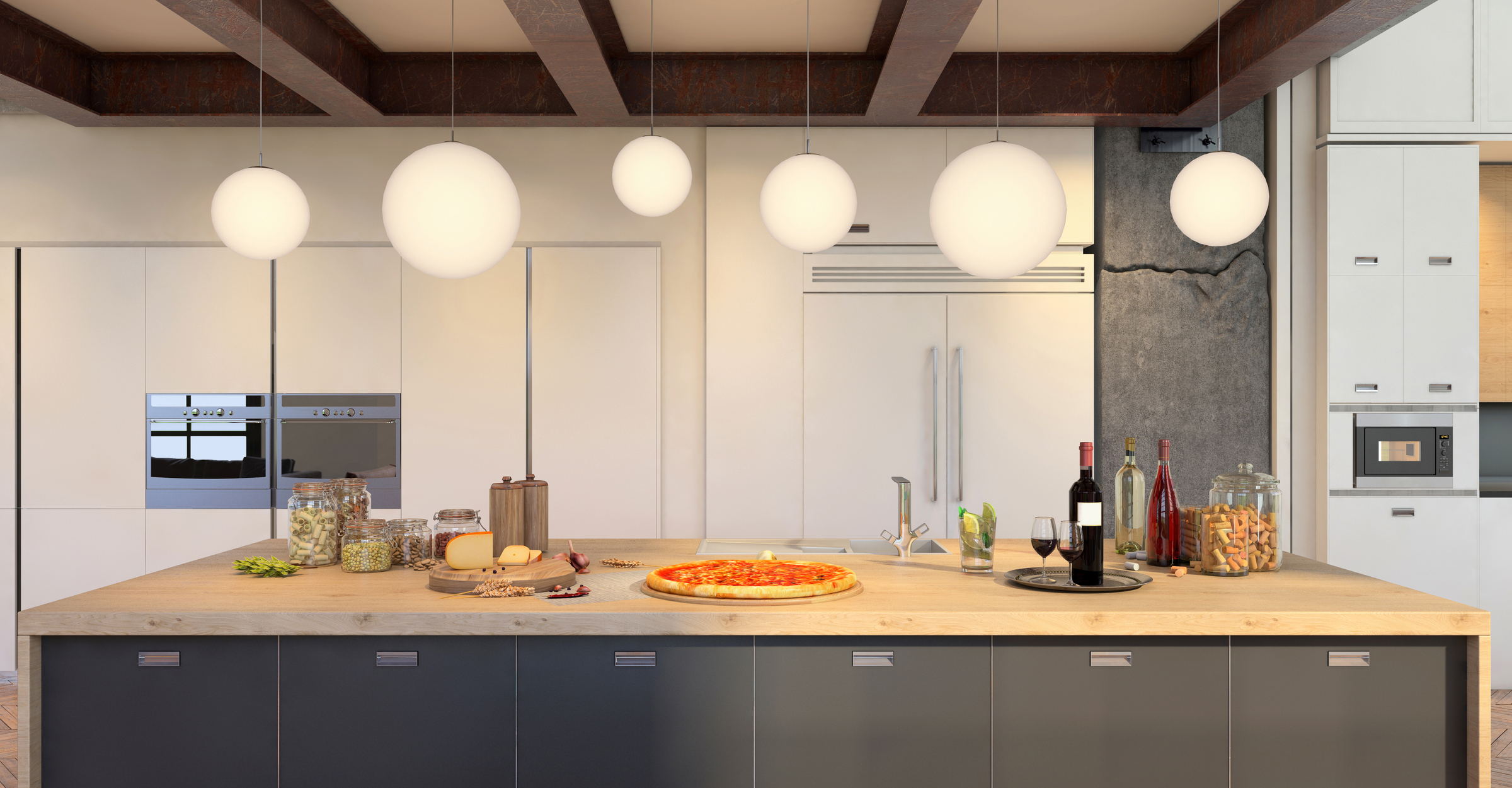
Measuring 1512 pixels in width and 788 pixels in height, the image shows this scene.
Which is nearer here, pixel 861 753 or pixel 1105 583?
pixel 861 753

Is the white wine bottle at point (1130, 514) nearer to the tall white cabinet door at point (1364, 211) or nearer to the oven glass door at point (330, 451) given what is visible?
the tall white cabinet door at point (1364, 211)

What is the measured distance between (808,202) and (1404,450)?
3.16 m

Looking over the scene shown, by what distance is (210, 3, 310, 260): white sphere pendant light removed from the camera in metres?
2.23

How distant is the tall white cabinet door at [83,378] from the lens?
13.3 feet

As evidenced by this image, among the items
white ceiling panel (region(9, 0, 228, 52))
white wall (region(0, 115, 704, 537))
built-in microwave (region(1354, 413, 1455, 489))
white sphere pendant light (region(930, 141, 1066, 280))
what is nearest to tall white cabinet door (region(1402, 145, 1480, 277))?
built-in microwave (region(1354, 413, 1455, 489))

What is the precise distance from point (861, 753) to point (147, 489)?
372cm

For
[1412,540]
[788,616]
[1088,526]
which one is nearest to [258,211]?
[788,616]

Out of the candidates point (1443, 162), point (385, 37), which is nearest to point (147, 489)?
point (385, 37)

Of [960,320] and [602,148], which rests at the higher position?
[602,148]

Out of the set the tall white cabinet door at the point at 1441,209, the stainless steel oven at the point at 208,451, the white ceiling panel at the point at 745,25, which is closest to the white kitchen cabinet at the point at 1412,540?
the tall white cabinet door at the point at 1441,209

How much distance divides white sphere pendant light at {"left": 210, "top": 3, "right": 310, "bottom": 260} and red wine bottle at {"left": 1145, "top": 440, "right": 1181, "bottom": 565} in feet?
7.60

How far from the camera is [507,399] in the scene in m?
4.08

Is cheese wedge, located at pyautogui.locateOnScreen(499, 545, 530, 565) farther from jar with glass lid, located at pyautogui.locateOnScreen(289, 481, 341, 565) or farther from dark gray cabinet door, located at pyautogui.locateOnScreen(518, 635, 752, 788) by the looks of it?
jar with glass lid, located at pyautogui.locateOnScreen(289, 481, 341, 565)

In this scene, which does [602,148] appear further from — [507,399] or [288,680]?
[288,680]
